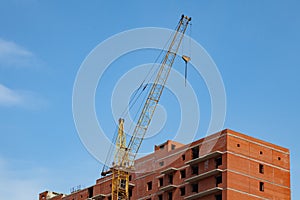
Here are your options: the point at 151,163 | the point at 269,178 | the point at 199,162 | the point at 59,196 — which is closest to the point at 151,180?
the point at 151,163

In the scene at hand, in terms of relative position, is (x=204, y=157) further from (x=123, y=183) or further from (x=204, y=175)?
(x=123, y=183)

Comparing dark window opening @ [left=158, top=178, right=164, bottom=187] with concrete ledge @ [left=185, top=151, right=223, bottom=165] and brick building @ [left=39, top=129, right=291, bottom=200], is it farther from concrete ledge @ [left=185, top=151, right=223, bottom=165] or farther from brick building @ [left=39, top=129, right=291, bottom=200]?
concrete ledge @ [left=185, top=151, right=223, bottom=165]

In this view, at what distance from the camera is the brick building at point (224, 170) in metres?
110

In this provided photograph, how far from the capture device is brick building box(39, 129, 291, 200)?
359 ft

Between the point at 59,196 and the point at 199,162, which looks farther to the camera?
the point at 59,196

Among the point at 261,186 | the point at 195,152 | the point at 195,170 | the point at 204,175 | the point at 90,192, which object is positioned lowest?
the point at 261,186

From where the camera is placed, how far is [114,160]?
437 feet

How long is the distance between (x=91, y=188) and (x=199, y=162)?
35.3m

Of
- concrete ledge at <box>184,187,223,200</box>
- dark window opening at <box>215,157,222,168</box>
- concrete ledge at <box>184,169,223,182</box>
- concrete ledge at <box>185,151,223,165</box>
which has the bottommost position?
concrete ledge at <box>184,187,223,200</box>

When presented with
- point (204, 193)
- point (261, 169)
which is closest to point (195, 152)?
point (204, 193)

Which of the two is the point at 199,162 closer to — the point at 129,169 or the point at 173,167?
the point at 173,167

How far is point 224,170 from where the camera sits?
358 ft

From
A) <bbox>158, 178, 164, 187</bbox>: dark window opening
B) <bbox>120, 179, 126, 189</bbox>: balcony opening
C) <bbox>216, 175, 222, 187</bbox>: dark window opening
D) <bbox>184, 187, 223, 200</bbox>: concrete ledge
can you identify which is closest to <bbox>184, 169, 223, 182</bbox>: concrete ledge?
<bbox>216, 175, 222, 187</bbox>: dark window opening

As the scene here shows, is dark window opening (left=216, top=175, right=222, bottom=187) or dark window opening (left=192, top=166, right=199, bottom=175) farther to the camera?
dark window opening (left=192, top=166, right=199, bottom=175)
